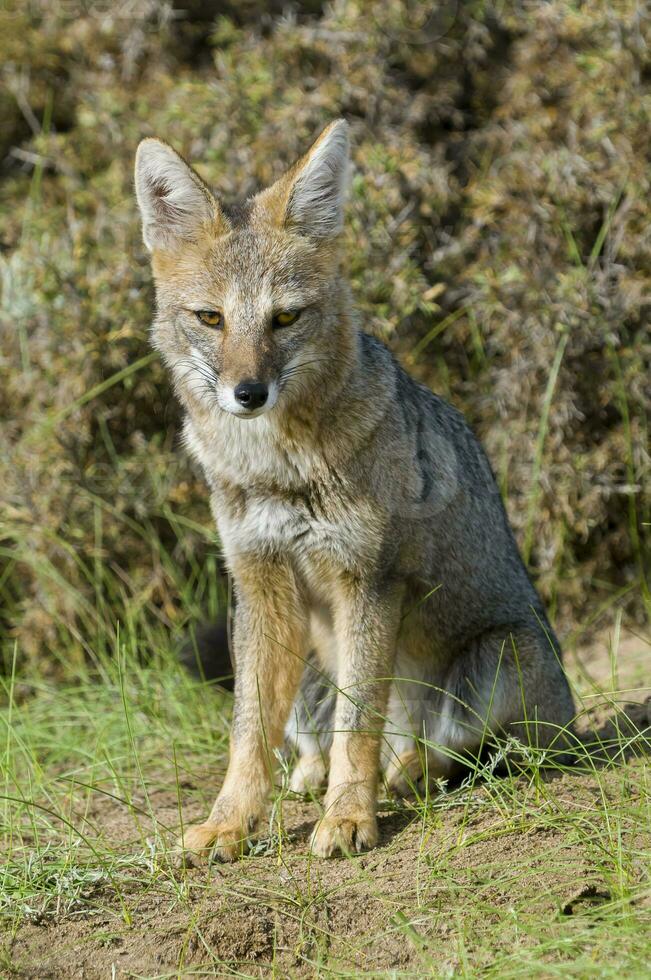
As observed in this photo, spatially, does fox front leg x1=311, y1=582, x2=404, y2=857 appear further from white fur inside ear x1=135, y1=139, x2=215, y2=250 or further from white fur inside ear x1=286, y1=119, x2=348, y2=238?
white fur inside ear x1=135, y1=139, x2=215, y2=250

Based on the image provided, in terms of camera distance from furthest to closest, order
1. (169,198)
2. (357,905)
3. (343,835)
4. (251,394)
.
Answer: (169,198), (343,835), (251,394), (357,905)

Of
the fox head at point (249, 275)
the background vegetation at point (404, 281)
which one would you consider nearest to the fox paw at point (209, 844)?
the fox head at point (249, 275)

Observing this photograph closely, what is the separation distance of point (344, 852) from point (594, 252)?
11.8 feet

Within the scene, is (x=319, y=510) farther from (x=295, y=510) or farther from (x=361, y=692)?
(x=361, y=692)

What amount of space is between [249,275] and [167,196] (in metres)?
0.49

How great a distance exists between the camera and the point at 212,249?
3.76m

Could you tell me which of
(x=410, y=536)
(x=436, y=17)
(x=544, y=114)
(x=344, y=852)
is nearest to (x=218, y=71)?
(x=436, y=17)

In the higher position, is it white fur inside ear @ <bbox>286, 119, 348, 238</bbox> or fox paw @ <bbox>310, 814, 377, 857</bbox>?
white fur inside ear @ <bbox>286, 119, 348, 238</bbox>

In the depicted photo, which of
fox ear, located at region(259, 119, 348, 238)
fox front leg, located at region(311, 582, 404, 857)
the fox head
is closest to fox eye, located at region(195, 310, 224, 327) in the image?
the fox head

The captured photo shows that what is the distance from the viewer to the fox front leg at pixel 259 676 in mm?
3787

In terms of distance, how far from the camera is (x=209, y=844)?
3.63 m

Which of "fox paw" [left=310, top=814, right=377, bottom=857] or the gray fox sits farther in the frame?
the gray fox

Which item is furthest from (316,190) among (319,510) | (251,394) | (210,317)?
(319,510)

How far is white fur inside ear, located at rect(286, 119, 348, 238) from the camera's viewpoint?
3.77 m
